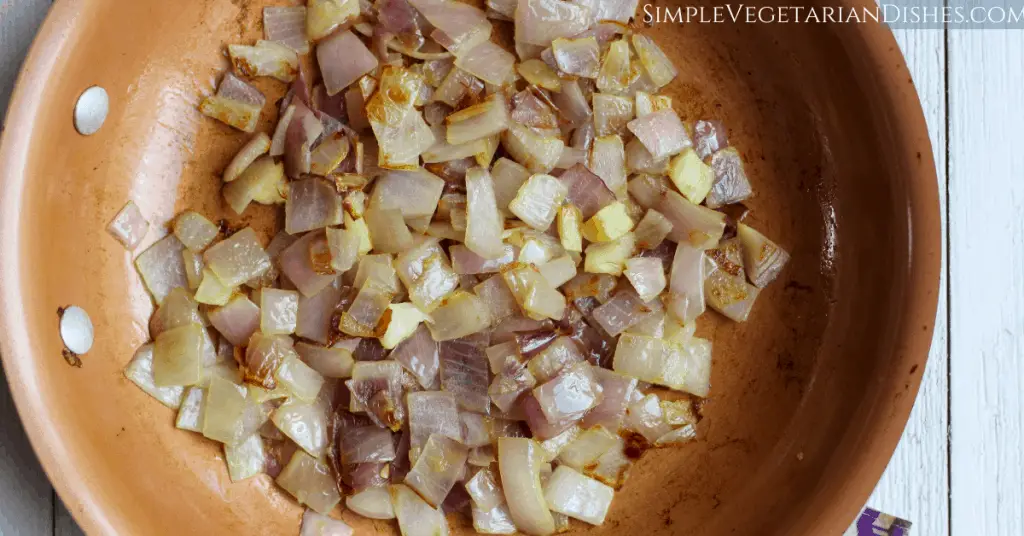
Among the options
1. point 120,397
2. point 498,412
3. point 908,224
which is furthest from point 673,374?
point 120,397

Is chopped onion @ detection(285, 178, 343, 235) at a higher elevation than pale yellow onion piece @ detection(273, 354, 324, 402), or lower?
higher

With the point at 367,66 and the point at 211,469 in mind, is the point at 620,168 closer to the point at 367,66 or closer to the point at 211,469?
the point at 367,66

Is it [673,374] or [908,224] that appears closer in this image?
[908,224]

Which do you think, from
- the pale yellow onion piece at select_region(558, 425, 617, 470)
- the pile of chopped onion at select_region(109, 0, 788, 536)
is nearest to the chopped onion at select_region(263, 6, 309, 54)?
the pile of chopped onion at select_region(109, 0, 788, 536)

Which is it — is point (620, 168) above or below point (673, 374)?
above

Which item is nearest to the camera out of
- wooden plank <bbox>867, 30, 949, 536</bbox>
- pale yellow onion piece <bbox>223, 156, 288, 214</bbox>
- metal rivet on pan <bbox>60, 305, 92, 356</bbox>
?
metal rivet on pan <bbox>60, 305, 92, 356</bbox>

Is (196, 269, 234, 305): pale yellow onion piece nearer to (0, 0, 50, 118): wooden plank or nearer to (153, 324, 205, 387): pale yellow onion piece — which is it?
(153, 324, 205, 387): pale yellow onion piece

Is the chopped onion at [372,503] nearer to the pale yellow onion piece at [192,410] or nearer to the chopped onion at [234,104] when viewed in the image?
the pale yellow onion piece at [192,410]
